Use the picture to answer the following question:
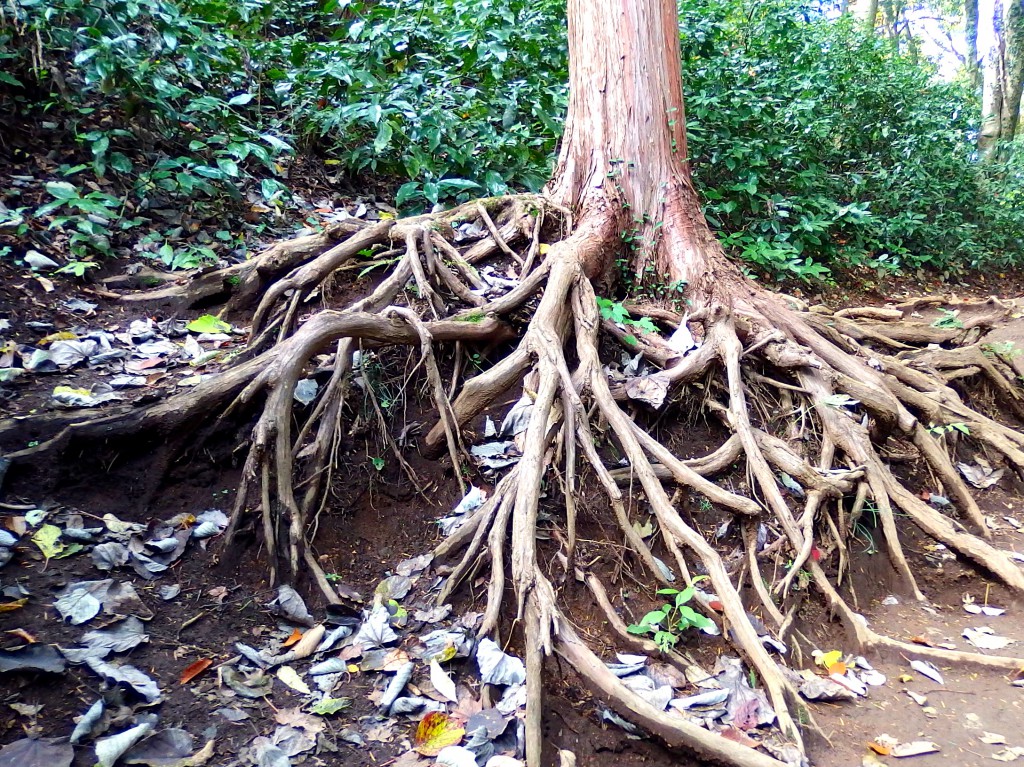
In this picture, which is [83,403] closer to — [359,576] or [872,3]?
[359,576]

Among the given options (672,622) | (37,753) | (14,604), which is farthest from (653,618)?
(14,604)

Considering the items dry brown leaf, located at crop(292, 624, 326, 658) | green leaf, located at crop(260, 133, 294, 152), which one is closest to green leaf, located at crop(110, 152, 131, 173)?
green leaf, located at crop(260, 133, 294, 152)

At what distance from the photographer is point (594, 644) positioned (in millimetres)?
2994

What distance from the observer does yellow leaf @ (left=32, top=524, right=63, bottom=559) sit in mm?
2820

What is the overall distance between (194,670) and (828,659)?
8.30 ft

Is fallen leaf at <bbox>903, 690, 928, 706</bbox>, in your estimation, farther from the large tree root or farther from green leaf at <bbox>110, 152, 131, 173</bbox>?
green leaf at <bbox>110, 152, 131, 173</bbox>

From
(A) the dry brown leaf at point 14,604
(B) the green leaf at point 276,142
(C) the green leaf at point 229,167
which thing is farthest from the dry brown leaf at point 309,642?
(B) the green leaf at point 276,142

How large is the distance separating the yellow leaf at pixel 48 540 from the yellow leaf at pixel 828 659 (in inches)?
123

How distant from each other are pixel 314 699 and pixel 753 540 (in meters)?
2.04

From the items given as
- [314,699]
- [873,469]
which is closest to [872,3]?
[873,469]

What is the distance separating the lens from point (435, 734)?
255 centimetres

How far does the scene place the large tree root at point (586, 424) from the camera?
305cm

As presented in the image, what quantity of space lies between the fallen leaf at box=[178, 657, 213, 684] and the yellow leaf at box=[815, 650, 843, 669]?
2447mm

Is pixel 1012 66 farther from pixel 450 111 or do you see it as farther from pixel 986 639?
pixel 986 639
